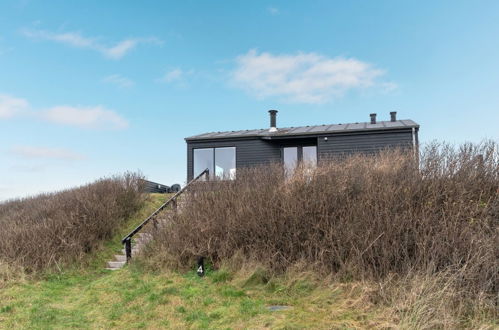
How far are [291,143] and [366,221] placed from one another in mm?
10082

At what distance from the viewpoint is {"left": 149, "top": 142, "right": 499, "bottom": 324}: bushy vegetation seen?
5.25 m

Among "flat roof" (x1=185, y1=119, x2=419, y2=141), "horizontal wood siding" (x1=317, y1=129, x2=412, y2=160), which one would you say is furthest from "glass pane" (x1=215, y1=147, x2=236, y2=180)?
"horizontal wood siding" (x1=317, y1=129, x2=412, y2=160)

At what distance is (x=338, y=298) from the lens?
536 cm

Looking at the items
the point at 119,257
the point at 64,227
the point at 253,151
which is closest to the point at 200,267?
the point at 119,257

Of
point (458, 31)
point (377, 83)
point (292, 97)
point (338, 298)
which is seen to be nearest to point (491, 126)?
point (458, 31)

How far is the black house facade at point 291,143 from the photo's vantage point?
14234 mm

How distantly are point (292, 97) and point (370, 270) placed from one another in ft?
38.4

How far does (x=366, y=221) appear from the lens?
6184mm

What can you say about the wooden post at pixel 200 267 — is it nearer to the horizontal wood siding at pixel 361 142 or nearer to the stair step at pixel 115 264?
the stair step at pixel 115 264

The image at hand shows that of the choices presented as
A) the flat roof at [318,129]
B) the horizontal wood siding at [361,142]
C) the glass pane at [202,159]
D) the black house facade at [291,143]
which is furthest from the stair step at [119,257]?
the horizontal wood siding at [361,142]

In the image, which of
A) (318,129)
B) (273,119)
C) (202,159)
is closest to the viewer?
(318,129)

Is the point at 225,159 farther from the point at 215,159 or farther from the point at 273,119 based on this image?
the point at 273,119

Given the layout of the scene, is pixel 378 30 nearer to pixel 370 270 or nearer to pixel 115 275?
pixel 370 270

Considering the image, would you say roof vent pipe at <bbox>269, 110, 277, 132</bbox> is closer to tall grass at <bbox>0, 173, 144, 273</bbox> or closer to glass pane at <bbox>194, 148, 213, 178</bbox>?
glass pane at <bbox>194, 148, 213, 178</bbox>
